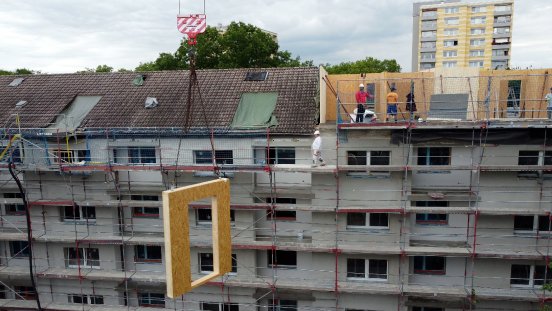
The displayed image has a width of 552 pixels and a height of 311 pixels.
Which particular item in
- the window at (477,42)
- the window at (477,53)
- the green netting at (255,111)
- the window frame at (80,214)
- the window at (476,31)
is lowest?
the window frame at (80,214)

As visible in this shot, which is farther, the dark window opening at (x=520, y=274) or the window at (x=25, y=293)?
the window at (x=25, y=293)

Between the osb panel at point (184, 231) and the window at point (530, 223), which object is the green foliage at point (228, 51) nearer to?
the window at point (530, 223)

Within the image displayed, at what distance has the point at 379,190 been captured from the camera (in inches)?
727

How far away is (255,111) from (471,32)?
6447 cm

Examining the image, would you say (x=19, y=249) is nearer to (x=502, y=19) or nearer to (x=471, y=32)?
(x=471, y=32)

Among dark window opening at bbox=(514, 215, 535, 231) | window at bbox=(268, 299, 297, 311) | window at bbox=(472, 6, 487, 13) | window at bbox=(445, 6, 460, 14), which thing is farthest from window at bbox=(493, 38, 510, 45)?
window at bbox=(268, 299, 297, 311)

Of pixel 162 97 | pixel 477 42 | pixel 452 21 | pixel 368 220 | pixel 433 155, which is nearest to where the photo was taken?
pixel 433 155

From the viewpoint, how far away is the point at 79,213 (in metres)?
21.2

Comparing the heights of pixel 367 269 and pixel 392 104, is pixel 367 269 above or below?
below

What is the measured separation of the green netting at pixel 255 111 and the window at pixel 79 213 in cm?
813

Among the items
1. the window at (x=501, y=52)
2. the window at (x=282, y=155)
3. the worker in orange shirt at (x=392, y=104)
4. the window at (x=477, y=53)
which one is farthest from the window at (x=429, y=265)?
the window at (x=501, y=52)

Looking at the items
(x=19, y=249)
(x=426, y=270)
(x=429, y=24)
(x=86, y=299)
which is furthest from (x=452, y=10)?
(x=19, y=249)

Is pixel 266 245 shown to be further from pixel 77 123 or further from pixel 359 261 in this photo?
pixel 77 123

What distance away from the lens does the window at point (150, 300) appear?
69.1ft
